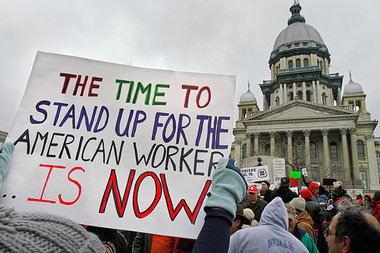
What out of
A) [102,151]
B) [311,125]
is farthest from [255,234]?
[311,125]

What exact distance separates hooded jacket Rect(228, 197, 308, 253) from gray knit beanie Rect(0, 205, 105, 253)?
1.49m

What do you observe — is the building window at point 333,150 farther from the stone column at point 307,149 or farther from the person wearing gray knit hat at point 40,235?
the person wearing gray knit hat at point 40,235

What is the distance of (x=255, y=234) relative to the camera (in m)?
2.23

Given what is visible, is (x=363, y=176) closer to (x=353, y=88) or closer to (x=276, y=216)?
(x=353, y=88)

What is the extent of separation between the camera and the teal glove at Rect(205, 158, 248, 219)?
47.2 inches

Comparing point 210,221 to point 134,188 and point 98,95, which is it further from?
point 98,95

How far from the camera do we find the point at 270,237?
7.28 ft

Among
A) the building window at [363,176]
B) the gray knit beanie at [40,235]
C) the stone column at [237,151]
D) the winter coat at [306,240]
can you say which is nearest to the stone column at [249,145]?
the stone column at [237,151]

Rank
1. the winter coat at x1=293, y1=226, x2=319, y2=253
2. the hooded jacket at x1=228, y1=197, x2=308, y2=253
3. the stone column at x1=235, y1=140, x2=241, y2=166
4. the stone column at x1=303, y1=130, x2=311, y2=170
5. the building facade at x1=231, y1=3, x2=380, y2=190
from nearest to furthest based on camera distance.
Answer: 1. the hooded jacket at x1=228, y1=197, x2=308, y2=253
2. the winter coat at x1=293, y1=226, x2=319, y2=253
3. the stone column at x1=303, y1=130, x2=311, y2=170
4. the building facade at x1=231, y1=3, x2=380, y2=190
5. the stone column at x1=235, y1=140, x2=241, y2=166

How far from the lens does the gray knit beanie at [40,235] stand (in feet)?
2.69

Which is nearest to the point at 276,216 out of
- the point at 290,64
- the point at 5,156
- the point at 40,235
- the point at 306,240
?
the point at 306,240

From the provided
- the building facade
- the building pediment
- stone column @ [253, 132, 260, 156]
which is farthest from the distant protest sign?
the building pediment

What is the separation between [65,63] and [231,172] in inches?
70.6

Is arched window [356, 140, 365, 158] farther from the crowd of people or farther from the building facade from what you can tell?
the crowd of people
